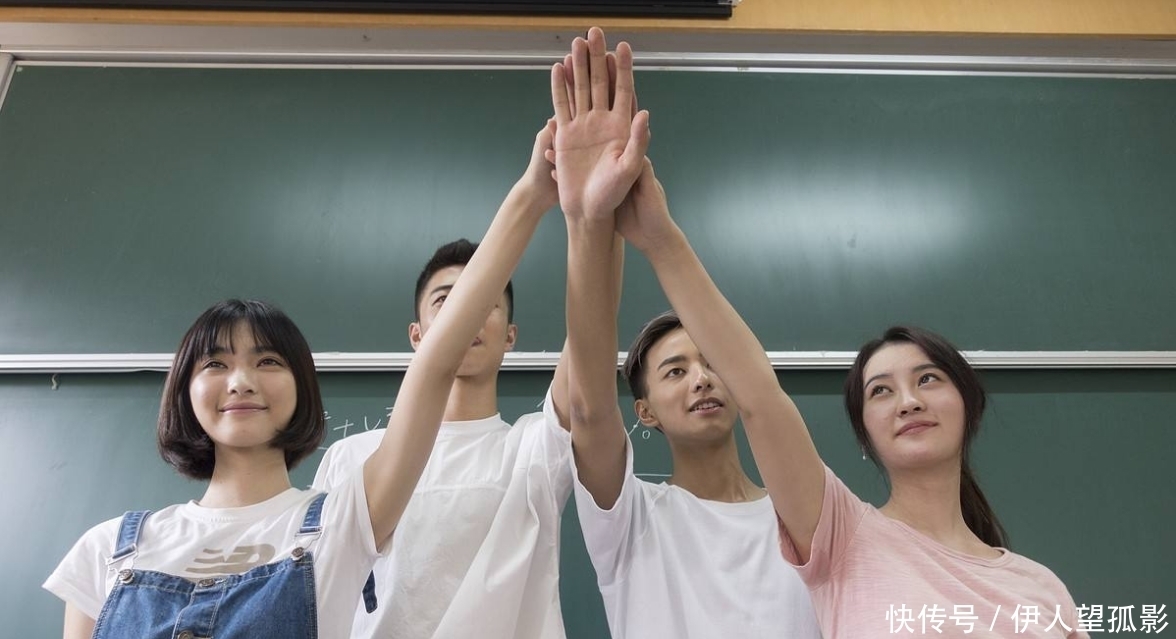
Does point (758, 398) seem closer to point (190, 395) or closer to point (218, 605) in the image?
point (218, 605)

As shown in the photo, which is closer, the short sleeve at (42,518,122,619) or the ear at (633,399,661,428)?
the short sleeve at (42,518,122,619)

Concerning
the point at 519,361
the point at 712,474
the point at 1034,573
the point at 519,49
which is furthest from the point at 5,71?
the point at 1034,573

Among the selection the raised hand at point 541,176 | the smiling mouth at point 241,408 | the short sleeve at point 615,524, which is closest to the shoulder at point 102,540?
the smiling mouth at point 241,408

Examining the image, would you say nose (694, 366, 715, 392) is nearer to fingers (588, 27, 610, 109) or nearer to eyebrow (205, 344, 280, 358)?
fingers (588, 27, 610, 109)

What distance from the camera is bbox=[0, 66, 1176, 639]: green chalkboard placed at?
1837mm

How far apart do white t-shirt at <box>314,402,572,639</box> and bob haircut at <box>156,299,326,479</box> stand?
0.19 m

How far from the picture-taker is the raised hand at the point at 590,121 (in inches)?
45.3

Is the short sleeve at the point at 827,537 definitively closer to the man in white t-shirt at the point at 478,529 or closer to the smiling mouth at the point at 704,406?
the smiling mouth at the point at 704,406

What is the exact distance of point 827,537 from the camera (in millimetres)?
1152

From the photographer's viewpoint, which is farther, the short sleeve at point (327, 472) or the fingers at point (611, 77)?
the short sleeve at point (327, 472)

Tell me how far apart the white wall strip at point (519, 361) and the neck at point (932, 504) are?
1.92 ft

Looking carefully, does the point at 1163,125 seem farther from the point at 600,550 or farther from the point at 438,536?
the point at 438,536

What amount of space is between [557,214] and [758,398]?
1.11 m

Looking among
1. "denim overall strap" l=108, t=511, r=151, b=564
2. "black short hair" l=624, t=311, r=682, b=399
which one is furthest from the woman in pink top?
"denim overall strap" l=108, t=511, r=151, b=564
